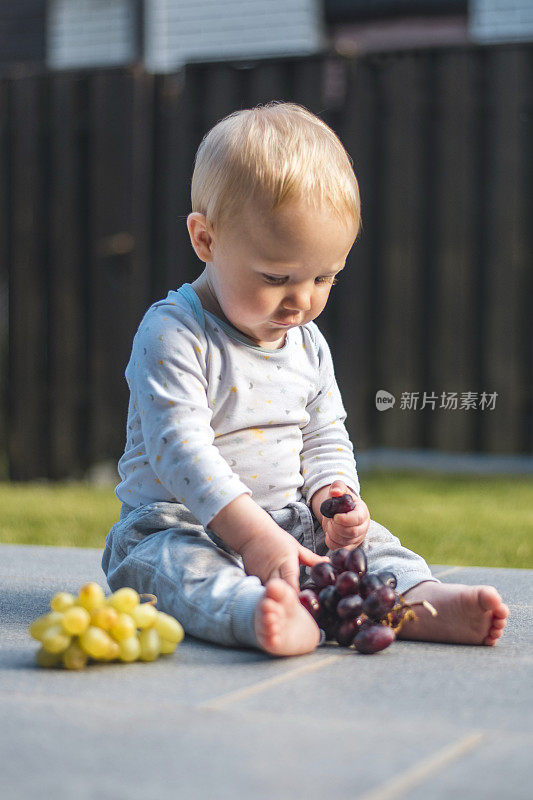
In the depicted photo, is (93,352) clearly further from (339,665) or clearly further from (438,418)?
(339,665)

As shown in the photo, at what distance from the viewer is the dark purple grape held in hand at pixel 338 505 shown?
1.84 metres

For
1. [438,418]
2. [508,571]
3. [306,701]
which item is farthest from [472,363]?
[306,701]

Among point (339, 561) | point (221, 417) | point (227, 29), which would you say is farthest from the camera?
point (227, 29)

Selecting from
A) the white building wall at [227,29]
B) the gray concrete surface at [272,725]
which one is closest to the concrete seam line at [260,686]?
the gray concrete surface at [272,725]

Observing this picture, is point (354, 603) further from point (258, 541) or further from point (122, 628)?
point (122, 628)

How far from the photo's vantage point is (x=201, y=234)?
6.29 ft

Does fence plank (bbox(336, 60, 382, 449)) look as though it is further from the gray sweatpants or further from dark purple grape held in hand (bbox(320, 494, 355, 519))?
dark purple grape held in hand (bbox(320, 494, 355, 519))

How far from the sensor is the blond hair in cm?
178

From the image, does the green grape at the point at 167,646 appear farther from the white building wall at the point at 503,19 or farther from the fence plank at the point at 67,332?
the white building wall at the point at 503,19

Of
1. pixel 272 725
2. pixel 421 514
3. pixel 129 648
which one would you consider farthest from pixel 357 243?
pixel 272 725

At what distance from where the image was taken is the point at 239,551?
69.2 inches

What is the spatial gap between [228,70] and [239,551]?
14.4ft

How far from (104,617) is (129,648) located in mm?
61

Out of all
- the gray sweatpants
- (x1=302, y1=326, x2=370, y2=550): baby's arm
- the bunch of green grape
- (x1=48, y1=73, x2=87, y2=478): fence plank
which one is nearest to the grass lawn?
(x1=48, y1=73, x2=87, y2=478): fence plank
